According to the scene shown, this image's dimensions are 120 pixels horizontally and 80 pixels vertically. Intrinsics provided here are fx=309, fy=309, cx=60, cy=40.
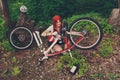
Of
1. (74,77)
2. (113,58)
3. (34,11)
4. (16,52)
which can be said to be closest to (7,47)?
(16,52)

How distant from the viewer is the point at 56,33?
860 cm

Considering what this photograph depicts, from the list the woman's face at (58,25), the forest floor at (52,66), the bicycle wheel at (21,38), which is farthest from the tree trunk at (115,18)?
the bicycle wheel at (21,38)

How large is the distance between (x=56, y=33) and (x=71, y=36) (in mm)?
439

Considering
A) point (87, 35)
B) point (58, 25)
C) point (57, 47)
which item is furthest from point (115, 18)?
point (57, 47)

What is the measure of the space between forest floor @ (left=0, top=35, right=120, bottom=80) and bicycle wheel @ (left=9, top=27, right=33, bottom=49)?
0.66 feet

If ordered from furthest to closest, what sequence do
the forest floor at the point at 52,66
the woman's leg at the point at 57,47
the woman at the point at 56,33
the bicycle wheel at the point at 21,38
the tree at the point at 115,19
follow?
the tree at the point at 115,19 → the bicycle wheel at the point at 21,38 → the woman's leg at the point at 57,47 → the woman at the point at 56,33 → the forest floor at the point at 52,66

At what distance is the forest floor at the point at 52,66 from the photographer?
8.41m

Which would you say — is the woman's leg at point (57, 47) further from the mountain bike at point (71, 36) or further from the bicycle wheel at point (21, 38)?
the bicycle wheel at point (21, 38)

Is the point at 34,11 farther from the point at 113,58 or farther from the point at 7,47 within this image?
the point at 113,58

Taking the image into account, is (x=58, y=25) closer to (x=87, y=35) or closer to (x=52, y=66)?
(x=87, y=35)

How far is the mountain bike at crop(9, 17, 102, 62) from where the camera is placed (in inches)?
338

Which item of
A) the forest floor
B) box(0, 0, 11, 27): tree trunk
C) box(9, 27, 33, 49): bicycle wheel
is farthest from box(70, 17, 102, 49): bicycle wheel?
box(0, 0, 11, 27): tree trunk

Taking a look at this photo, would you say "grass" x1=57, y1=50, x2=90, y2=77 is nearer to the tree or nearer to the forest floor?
the forest floor

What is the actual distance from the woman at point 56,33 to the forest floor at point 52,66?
370 mm
